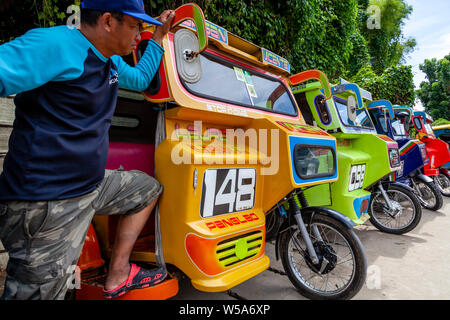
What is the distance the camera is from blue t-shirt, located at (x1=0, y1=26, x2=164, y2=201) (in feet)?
3.43

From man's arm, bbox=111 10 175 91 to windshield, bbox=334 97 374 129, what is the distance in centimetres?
273

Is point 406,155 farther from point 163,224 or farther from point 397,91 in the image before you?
point 397,91

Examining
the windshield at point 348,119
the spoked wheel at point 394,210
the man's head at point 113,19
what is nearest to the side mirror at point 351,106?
the windshield at point 348,119

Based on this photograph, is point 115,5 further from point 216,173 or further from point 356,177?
point 356,177

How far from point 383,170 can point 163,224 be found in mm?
2921

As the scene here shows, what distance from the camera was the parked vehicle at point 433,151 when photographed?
5.72 m

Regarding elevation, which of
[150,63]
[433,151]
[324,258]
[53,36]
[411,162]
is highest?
[150,63]

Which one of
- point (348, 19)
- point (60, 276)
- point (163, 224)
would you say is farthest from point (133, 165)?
point (348, 19)

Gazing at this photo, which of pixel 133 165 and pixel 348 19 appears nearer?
pixel 133 165

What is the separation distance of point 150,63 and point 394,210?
11.6 ft

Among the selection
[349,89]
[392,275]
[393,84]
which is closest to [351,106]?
[349,89]

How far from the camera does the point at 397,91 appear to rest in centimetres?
1012

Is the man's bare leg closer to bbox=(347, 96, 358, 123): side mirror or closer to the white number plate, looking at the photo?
the white number plate

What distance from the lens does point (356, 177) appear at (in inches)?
128
